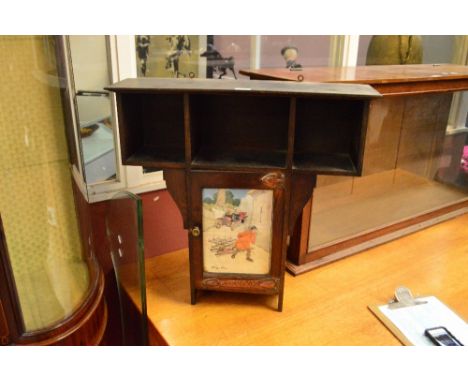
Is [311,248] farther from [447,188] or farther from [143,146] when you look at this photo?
[447,188]

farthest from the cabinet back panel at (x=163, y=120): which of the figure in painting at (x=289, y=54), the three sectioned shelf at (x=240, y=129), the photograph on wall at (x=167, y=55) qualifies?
the figure in painting at (x=289, y=54)

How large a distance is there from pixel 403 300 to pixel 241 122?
2.18 ft

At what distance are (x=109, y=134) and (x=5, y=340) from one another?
1.99ft

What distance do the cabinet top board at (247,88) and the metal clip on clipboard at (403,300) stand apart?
603mm

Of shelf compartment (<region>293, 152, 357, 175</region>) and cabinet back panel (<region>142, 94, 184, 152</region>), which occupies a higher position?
cabinet back panel (<region>142, 94, 184, 152</region>)

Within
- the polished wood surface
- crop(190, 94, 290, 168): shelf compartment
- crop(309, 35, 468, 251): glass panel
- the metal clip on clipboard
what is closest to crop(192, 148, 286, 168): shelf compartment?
crop(190, 94, 290, 168): shelf compartment

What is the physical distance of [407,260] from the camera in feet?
4.65

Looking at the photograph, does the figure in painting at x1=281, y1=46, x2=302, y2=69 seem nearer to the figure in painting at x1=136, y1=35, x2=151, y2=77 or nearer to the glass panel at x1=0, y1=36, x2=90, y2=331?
the figure in painting at x1=136, y1=35, x2=151, y2=77

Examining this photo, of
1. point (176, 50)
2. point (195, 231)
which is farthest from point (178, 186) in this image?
point (176, 50)

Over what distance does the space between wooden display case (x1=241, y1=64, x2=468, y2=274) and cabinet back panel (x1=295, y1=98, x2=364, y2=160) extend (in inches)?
4.0

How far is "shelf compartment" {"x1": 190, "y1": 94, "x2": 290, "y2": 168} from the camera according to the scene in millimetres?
1022

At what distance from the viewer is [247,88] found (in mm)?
894

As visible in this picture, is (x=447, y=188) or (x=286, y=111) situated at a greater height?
(x=286, y=111)

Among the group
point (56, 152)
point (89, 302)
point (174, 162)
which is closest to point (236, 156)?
point (174, 162)
